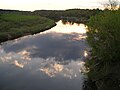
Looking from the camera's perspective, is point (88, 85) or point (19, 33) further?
point (19, 33)

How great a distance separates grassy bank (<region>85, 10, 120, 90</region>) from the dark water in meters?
2.17

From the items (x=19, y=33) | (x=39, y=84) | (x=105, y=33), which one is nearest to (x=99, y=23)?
(x=105, y=33)

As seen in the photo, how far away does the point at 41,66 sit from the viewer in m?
47.3

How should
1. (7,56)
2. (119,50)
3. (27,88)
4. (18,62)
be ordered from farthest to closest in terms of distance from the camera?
(7,56), (18,62), (119,50), (27,88)

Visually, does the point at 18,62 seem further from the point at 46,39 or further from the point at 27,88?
the point at 46,39

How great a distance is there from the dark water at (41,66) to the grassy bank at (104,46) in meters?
2.17

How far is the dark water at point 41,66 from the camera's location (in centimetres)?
3706

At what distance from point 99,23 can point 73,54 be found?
17.4 metres

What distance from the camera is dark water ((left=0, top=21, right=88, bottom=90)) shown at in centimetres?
3706

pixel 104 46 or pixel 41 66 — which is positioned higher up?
pixel 104 46

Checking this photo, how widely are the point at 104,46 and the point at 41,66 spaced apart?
11.7 m

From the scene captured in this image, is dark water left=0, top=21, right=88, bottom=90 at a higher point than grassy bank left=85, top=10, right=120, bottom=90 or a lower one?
lower

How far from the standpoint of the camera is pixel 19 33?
8606 centimetres

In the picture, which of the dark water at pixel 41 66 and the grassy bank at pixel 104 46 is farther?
the grassy bank at pixel 104 46
